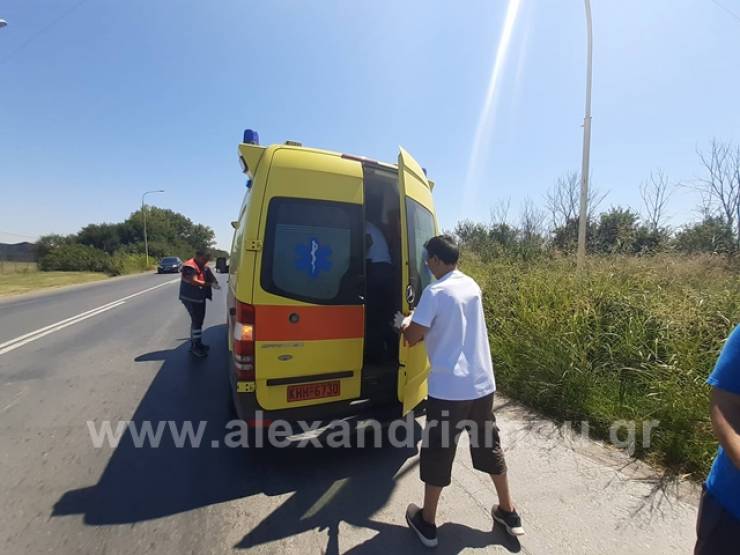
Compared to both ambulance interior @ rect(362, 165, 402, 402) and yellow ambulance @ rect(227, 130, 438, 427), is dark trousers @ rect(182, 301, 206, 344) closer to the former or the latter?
yellow ambulance @ rect(227, 130, 438, 427)

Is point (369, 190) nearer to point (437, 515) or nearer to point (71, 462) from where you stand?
point (437, 515)

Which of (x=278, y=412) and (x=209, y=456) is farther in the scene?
(x=209, y=456)

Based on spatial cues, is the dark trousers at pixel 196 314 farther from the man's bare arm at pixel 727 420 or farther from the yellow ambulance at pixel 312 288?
the man's bare arm at pixel 727 420

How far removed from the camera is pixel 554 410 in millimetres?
3607

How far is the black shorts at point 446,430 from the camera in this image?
1992mm

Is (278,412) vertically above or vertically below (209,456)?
above

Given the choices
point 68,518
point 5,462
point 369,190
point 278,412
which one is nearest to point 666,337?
point 369,190

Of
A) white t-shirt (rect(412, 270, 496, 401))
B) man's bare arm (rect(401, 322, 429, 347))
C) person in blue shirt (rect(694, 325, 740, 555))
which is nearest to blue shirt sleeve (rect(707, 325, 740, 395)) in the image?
person in blue shirt (rect(694, 325, 740, 555))

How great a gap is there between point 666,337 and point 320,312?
3.67m

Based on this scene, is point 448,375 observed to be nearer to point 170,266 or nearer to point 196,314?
point 196,314

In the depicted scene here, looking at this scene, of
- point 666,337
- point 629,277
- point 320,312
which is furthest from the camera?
point 629,277

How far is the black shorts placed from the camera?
1992mm

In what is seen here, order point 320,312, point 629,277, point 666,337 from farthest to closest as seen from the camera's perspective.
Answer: point 629,277, point 666,337, point 320,312

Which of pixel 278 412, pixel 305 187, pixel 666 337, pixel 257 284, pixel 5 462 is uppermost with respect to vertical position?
pixel 305 187
